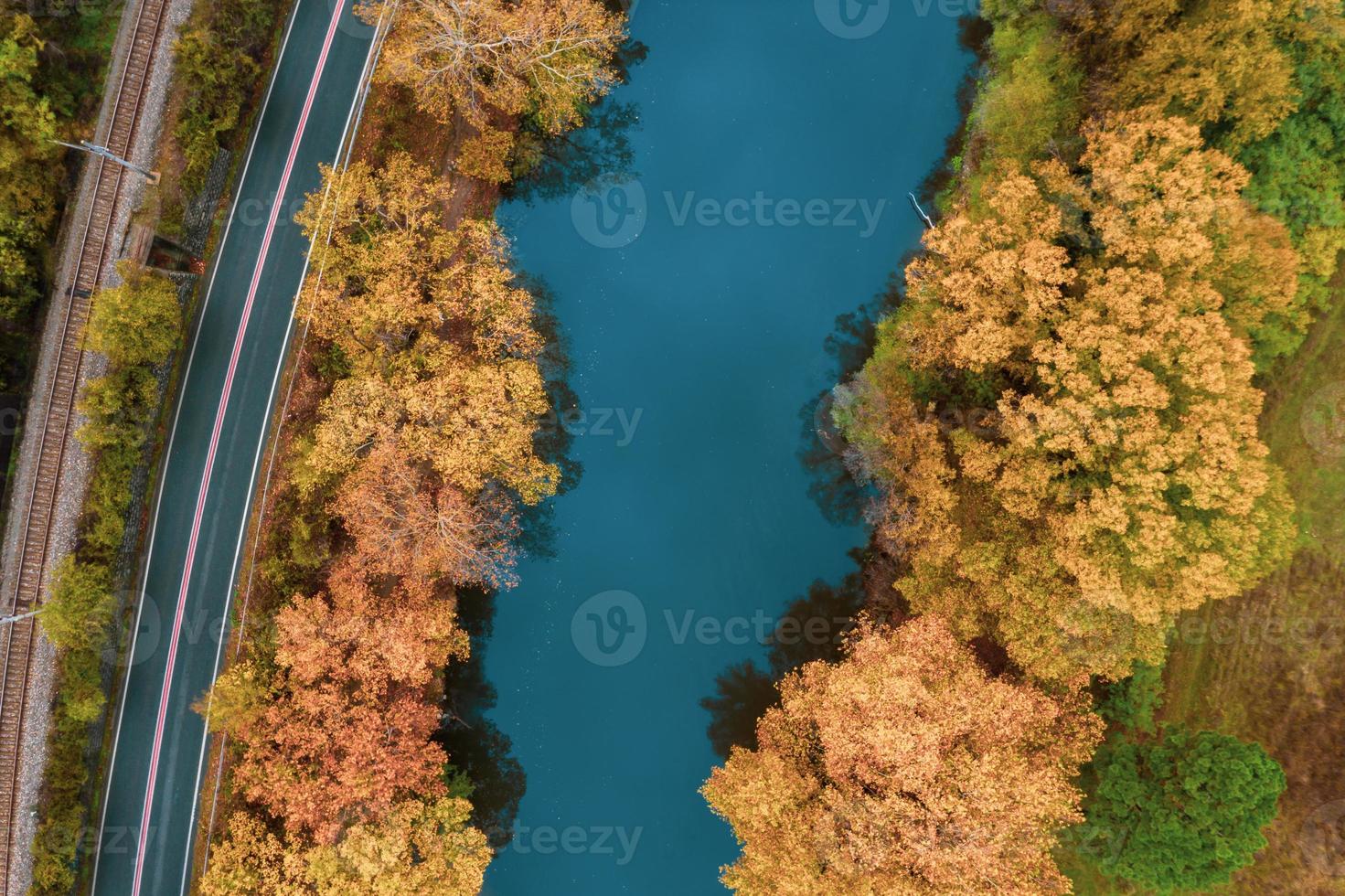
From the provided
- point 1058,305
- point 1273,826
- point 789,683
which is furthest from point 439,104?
point 1273,826

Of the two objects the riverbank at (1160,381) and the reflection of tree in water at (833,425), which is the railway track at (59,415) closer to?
the reflection of tree in water at (833,425)

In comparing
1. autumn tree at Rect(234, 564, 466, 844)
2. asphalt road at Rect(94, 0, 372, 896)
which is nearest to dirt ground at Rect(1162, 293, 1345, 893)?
autumn tree at Rect(234, 564, 466, 844)

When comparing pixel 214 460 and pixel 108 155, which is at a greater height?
pixel 108 155

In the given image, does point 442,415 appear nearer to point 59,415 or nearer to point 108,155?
point 59,415

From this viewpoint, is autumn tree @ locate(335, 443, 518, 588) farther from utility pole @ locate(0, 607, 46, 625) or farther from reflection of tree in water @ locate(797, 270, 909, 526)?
reflection of tree in water @ locate(797, 270, 909, 526)

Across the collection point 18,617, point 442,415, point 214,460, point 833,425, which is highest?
point 833,425

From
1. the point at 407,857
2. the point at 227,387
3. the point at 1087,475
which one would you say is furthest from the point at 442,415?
the point at 1087,475

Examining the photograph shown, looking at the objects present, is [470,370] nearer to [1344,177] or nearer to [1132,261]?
[1132,261]
